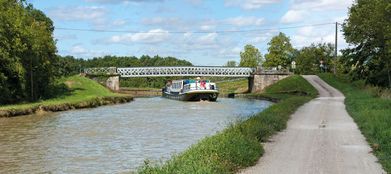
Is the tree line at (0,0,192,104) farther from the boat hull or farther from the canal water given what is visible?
the boat hull

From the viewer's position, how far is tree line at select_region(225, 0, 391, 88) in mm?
43806

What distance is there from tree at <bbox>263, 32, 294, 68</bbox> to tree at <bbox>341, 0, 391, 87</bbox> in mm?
35745

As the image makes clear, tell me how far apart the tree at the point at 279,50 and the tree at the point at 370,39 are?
35745 millimetres

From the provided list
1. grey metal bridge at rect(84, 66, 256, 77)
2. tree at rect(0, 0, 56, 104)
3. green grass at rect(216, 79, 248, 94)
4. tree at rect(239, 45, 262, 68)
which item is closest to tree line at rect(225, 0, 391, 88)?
tree at rect(239, 45, 262, 68)

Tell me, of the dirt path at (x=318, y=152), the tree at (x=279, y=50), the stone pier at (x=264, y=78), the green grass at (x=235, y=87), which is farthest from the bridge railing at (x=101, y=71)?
the dirt path at (x=318, y=152)

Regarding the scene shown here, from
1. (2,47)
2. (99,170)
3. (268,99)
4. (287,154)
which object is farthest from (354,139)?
(268,99)

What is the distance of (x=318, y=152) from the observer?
16.6 meters

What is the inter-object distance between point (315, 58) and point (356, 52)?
43401mm

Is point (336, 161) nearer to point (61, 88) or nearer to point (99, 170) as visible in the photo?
point (99, 170)

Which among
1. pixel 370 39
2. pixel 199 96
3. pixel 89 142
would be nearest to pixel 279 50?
pixel 199 96

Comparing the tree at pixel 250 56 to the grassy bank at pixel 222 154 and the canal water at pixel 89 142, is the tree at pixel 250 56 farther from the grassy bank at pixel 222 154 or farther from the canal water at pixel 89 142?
the grassy bank at pixel 222 154

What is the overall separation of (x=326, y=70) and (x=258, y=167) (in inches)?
3730

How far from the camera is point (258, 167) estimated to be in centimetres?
1397

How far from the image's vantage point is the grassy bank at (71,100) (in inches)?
1615
